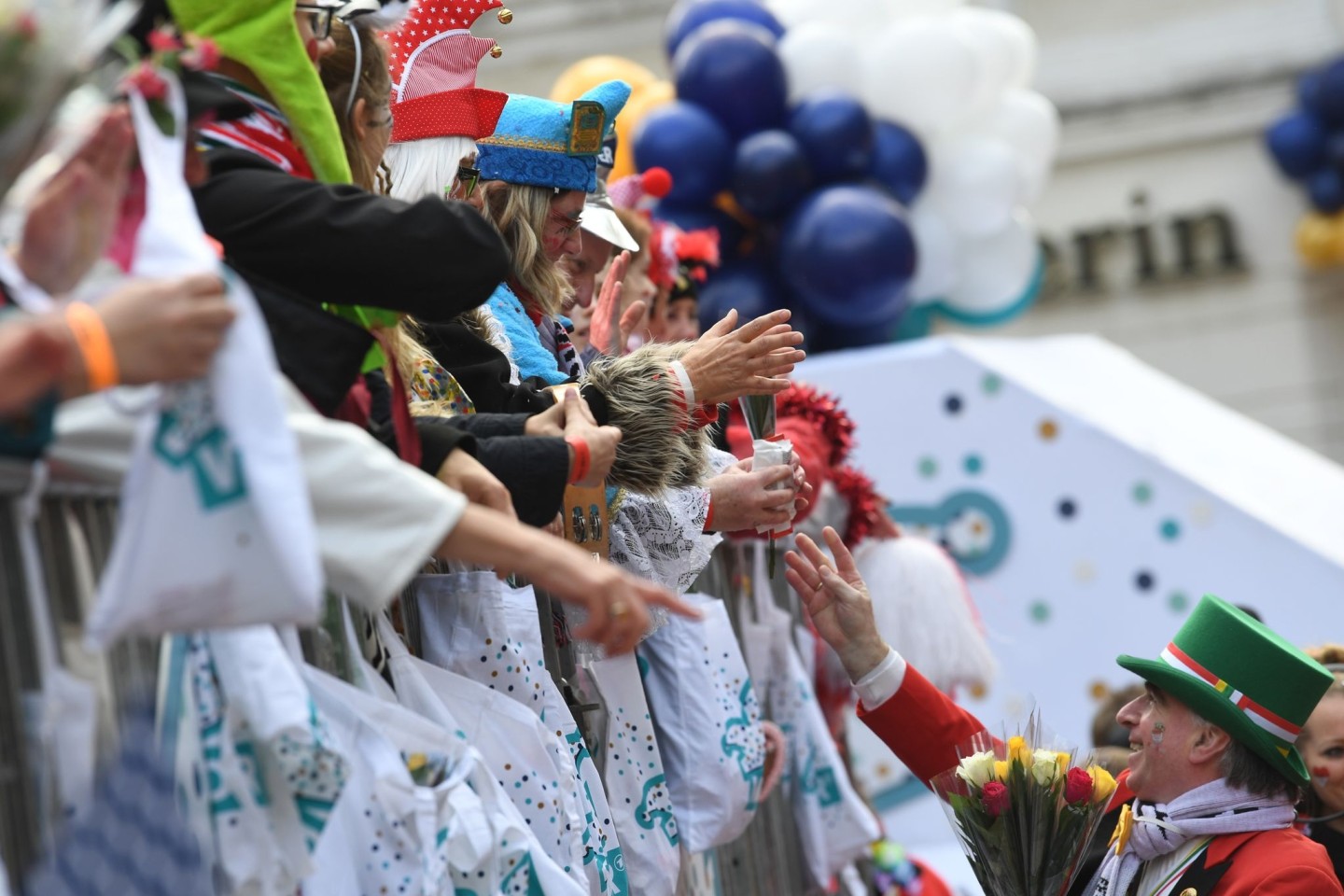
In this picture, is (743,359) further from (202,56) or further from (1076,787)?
(202,56)

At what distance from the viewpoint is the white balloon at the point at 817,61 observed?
25.2 feet

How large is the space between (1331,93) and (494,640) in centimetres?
1026

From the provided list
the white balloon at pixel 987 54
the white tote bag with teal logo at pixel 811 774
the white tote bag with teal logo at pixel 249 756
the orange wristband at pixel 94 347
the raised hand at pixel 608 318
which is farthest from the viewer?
the white balloon at pixel 987 54

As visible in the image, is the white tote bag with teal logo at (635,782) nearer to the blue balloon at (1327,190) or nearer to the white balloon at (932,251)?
the white balloon at (932,251)

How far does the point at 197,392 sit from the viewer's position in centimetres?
180

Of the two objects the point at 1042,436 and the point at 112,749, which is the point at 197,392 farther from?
the point at 1042,436

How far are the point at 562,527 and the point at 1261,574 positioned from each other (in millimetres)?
4574

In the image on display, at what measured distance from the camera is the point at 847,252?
7.12 metres

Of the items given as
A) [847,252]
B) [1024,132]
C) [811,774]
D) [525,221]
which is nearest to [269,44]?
[525,221]

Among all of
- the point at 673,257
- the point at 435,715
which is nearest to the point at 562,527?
the point at 435,715

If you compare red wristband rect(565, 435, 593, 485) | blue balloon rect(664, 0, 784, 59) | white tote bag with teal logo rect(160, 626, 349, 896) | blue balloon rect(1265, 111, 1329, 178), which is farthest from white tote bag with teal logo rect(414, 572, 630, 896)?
blue balloon rect(1265, 111, 1329, 178)

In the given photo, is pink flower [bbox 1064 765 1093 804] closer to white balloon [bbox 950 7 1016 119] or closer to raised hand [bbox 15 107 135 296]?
raised hand [bbox 15 107 135 296]

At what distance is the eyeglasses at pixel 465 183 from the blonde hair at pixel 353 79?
0.61 meters

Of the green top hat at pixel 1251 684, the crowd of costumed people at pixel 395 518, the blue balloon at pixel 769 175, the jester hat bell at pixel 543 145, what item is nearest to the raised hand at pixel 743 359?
the crowd of costumed people at pixel 395 518
